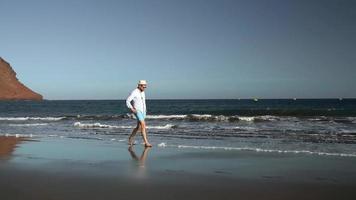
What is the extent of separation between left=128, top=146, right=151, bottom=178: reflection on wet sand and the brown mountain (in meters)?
140

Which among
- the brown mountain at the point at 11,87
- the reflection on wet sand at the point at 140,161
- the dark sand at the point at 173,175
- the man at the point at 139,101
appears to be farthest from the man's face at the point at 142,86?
the brown mountain at the point at 11,87

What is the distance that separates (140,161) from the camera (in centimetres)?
977

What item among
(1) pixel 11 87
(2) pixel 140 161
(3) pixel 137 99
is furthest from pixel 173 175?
(1) pixel 11 87

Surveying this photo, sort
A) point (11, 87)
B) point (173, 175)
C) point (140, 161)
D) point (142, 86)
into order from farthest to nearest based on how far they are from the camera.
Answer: point (11, 87), point (142, 86), point (140, 161), point (173, 175)

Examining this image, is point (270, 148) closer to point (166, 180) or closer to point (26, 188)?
point (166, 180)

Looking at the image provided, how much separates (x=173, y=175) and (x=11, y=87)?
152256 millimetres

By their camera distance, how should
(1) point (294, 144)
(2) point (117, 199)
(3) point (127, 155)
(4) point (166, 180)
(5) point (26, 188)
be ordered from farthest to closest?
(1) point (294, 144)
(3) point (127, 155)
(4) point (166, 180)
(5) point (26, 188)
(2) point (117, 199)

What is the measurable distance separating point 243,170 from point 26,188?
13.3 feet

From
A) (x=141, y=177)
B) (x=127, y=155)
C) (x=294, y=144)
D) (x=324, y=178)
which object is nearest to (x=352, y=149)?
(x=294, y=144)

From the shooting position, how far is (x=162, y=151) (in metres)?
11.7

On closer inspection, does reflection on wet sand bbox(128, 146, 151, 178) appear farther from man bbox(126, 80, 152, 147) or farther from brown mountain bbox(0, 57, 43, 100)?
brown mountain bbox(0, 57, 43, 100)

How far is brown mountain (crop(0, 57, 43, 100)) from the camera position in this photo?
5694 inches

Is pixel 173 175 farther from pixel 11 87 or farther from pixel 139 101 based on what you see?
pixel 11 87

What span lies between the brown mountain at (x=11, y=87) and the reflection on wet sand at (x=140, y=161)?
140m
